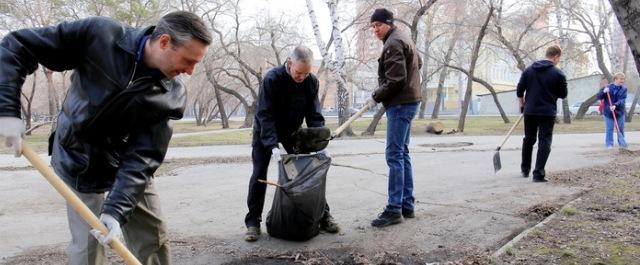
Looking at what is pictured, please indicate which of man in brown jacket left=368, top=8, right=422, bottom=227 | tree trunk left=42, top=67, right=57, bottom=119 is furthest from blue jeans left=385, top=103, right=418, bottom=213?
tree trunk left=42, top=67, right=57, bottom=119

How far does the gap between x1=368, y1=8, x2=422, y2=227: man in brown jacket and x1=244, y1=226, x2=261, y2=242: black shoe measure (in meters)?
1.00

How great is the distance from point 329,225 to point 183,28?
2428 mm

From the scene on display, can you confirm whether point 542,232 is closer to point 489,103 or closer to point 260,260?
point 260,260

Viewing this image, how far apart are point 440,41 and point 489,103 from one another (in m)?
21.7

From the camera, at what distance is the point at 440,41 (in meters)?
34.2

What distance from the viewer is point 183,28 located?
2.19m

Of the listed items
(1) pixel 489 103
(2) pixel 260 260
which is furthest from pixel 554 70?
(1) pixel 489 103

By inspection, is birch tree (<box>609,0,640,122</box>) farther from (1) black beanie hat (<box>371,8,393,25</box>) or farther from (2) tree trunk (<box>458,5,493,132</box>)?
(2) tree trunk (<box>458,5,493,132</box>)

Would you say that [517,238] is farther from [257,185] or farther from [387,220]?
[257,185]

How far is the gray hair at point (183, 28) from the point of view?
219cm

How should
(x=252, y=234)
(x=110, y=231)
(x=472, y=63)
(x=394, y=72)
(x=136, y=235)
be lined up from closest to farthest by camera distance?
(x=110, y=231) < (x=136, y=235) < (x=252, y=234) < (x=394, y=72) < (x=472, y=63)

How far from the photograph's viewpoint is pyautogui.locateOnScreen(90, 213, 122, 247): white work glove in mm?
2195

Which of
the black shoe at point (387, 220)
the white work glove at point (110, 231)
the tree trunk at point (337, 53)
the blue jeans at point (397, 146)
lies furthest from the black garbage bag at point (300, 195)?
the tree trunk at point (337, 53)

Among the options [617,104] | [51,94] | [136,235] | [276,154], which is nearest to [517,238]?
[276,154]
